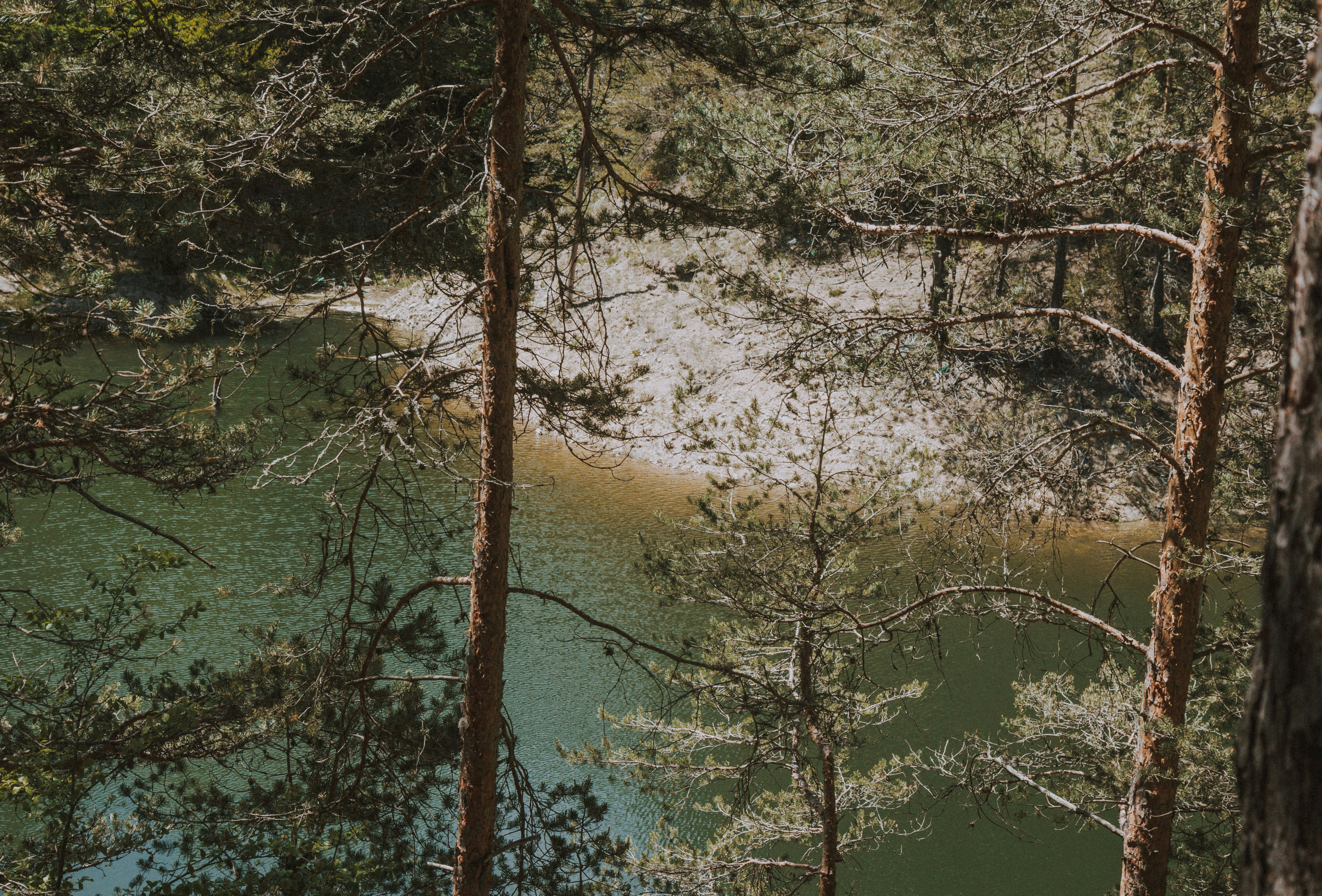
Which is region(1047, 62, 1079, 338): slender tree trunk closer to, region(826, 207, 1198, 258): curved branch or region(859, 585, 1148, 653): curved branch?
region(826, 207, 1198, 258): curved branch

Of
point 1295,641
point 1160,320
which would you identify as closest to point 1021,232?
point 1295,641

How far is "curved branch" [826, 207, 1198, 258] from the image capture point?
420 cm

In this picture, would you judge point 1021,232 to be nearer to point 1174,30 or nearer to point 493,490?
point 1174,30

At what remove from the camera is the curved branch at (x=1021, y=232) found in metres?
4.20

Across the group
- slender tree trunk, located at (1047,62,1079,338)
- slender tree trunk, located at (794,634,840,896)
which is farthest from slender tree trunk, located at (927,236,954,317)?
slender tree trunk, located at (794,634,840,896)

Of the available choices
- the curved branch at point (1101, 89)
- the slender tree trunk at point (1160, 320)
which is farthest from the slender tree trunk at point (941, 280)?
the slender tree trunk at point (1160, 320)

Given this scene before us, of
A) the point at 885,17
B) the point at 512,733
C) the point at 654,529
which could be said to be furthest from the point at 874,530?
the point at 654,529

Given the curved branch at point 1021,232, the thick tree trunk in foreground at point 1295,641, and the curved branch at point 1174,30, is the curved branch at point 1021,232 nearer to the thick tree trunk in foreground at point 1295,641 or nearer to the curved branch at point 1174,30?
the curved branch at point 1174,30

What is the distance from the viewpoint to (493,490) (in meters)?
3.80

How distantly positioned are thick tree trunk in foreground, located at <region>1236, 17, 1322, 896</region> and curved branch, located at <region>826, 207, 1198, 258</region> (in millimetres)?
3413

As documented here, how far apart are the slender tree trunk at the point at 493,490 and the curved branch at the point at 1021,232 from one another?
5.76ft

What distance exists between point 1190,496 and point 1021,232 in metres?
1.46

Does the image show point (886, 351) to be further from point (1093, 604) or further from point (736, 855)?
point (736, 855)

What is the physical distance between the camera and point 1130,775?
13.9 ft
